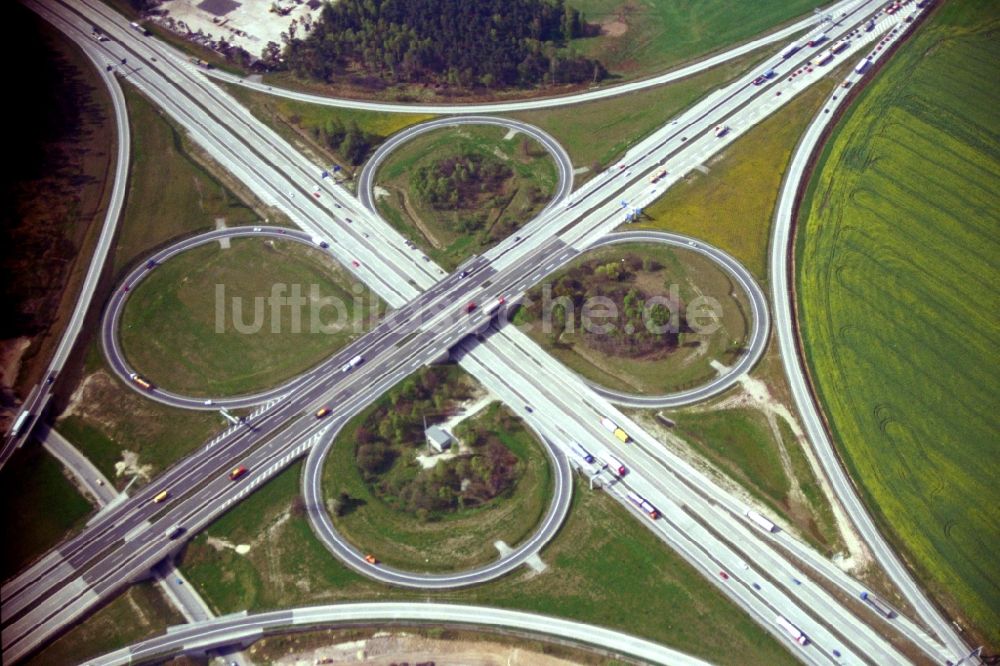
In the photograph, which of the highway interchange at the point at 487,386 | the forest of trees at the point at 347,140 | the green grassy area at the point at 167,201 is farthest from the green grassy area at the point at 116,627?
the forest of trees at the point at 347,140

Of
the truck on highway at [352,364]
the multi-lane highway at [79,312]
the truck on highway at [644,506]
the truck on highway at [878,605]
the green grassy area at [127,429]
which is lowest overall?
the truck on highway at [878,605]

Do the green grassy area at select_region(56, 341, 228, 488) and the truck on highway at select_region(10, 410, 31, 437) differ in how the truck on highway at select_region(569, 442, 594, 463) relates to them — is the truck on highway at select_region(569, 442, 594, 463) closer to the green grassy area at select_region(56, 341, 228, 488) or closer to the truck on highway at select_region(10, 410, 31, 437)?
the green grassy area at select_region(56, 341, 228, 488)

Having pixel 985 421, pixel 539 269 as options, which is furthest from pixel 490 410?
pixel 985 421

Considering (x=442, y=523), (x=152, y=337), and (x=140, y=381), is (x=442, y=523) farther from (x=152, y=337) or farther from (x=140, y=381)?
(x=152, y=337)

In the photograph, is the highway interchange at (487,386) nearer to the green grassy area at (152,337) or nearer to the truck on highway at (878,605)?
the truck on highway at (878,605)

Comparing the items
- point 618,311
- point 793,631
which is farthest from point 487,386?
point 793,631

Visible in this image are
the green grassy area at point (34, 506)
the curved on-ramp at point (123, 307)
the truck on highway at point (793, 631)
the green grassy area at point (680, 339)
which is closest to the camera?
the truck on highway at point (793, 631)

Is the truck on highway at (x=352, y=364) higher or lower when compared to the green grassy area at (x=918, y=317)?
higher
